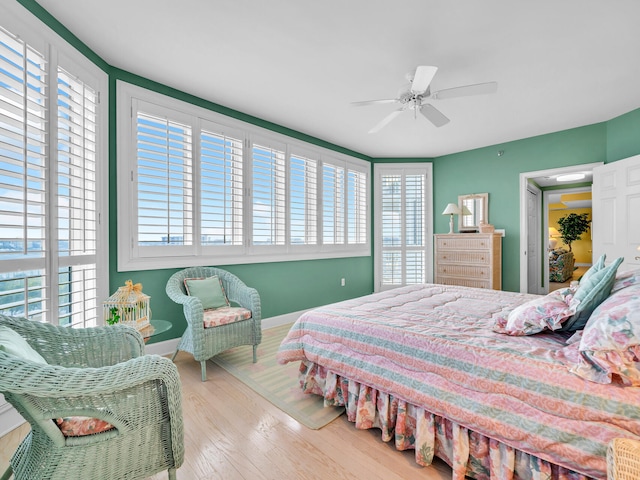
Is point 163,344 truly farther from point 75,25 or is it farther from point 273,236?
point 75,25

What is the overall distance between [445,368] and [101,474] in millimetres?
1513

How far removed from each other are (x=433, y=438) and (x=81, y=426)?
159 centimetres

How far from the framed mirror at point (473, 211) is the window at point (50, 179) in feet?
16.8

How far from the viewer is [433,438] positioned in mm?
1585

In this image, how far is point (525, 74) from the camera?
2.83 meters

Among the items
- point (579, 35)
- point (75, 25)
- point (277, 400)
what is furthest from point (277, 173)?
point (579, 35)

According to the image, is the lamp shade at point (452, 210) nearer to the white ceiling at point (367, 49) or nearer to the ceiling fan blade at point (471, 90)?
the white ceiling at point (367, 49)

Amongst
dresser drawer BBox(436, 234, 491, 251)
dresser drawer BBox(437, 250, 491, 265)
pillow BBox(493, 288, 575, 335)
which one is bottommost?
pillow BBox(493, 288, 575, 335)

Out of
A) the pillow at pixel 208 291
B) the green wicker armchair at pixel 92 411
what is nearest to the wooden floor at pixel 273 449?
the green wicker armchair at pixel 92 411

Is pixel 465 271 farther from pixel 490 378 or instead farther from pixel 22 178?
pixel 22 178

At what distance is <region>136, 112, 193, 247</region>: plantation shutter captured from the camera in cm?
295

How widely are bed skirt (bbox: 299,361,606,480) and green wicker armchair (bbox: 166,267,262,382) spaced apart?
1082mm

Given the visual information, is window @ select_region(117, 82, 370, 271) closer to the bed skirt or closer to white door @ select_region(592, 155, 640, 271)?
the bed skirt

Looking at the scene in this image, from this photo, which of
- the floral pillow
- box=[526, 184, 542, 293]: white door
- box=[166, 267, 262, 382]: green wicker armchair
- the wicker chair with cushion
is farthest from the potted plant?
the wicker chair with cushion
